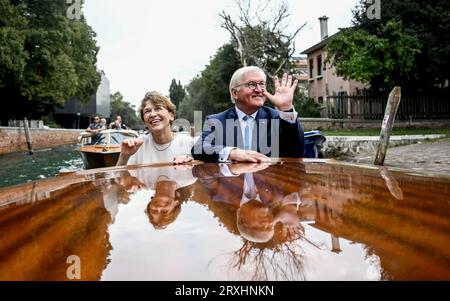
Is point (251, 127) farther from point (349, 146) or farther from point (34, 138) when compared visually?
point (34, 138)

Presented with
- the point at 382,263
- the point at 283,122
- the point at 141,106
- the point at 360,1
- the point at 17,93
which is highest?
the point at 360,1

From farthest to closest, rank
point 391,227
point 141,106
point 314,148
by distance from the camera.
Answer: point 314,148 → point 141,106 → point 391,227

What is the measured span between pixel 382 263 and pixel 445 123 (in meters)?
16.5

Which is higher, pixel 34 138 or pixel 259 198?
pixel 34 138

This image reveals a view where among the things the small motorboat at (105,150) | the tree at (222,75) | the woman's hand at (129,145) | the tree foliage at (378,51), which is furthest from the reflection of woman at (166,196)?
the tree at (222,75)

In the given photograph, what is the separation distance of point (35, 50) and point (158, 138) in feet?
49.5

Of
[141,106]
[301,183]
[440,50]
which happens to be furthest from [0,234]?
[440,50]

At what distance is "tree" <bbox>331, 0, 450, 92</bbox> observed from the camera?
12117 mm

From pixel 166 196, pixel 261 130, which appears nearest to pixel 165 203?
pixel 166 196

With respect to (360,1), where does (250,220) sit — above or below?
below

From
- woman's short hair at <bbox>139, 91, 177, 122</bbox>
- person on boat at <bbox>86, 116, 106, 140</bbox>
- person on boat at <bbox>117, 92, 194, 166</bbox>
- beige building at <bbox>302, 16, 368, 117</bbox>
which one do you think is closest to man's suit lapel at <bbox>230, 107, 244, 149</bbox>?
person on boat at <bbox>117, 92, 194, 166</bbox>

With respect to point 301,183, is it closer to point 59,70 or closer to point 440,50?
point 440,50

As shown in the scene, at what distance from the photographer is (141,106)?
7.34 feet

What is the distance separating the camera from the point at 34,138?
2019 cm
